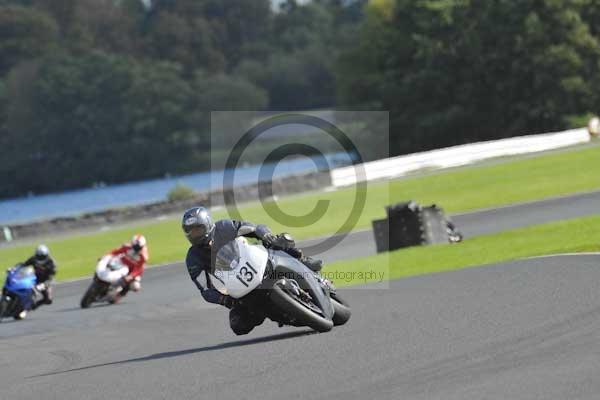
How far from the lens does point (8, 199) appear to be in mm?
74188

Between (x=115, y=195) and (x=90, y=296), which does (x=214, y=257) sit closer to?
(x=90, y=296)

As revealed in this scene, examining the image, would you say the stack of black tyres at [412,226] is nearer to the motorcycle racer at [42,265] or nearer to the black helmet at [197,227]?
the motorcycle racer at [42,265]

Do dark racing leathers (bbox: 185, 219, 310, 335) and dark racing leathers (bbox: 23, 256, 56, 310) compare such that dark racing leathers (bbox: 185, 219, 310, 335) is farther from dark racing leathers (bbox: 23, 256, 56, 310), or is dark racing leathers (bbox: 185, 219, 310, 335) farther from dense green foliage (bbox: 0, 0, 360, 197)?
dense green foliage (bbox: 0, 0, 360, 197)

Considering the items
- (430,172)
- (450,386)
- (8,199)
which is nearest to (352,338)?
(450,386)

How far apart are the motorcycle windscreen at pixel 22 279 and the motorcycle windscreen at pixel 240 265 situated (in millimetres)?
8161

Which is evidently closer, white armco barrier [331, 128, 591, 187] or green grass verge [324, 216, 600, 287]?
green grass verge [324, 216, 600, 287]

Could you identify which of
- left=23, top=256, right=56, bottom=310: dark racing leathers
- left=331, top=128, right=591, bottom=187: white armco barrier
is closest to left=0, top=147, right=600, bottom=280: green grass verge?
left=331, top=128, right=591, bottom=187: white armco barrier

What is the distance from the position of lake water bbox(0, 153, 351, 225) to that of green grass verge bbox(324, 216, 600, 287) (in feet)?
121

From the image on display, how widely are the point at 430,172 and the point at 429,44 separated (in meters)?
27.0

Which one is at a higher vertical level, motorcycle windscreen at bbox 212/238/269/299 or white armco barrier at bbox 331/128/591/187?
motorcycle windscreen at bbox 212/238/269/299

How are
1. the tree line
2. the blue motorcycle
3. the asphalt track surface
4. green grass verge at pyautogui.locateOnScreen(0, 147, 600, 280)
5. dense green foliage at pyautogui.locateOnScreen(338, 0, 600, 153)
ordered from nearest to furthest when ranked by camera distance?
the asphalt track surface, the blue motorcycle, green grass verge at pyautogui.locateOnScreen(0, 147, 600, 280), dense green foliage at pyautogui.locateOnScreen(338, 0, 600, 153), the tree line

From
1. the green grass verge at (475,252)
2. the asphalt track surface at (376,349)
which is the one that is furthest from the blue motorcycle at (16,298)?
the green grass verge at (475,252)

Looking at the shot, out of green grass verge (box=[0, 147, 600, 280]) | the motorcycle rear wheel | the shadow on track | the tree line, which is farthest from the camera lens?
the tree line

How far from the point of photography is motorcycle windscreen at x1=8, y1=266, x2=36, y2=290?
16.6 meters
